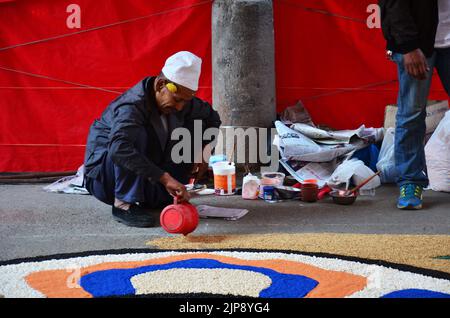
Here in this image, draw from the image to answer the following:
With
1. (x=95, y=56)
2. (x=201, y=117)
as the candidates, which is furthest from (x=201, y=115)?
(x=95, y=56)

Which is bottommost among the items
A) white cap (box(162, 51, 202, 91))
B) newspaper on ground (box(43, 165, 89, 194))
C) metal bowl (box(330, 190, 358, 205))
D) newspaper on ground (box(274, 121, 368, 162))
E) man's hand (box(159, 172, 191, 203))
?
metal bowl (box(330, 190, 358, 205))

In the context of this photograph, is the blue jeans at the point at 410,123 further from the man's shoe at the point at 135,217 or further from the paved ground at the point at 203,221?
the man's shoe at the point at 135,217

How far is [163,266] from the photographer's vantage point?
2426 millimetres

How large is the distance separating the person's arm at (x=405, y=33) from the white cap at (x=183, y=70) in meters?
1.02

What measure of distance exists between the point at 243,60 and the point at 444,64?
5.09ft

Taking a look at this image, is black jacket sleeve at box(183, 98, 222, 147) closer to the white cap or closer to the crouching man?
the crouching man

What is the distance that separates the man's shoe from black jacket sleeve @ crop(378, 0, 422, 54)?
1.56 m

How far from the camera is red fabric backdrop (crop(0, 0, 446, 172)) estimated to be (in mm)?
4617

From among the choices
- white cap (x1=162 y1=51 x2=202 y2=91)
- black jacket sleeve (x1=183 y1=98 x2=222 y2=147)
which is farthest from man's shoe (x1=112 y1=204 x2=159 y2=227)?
white cap (x1=162 y1=51 x2=202 y2=91)

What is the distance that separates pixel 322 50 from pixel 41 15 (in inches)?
84.1

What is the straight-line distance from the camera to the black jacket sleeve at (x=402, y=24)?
313 centimetres

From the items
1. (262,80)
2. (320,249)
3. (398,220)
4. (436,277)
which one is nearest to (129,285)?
(320,249)

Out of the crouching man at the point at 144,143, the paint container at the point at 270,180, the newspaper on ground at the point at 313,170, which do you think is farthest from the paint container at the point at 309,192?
the crouching man at the point at 144,143
